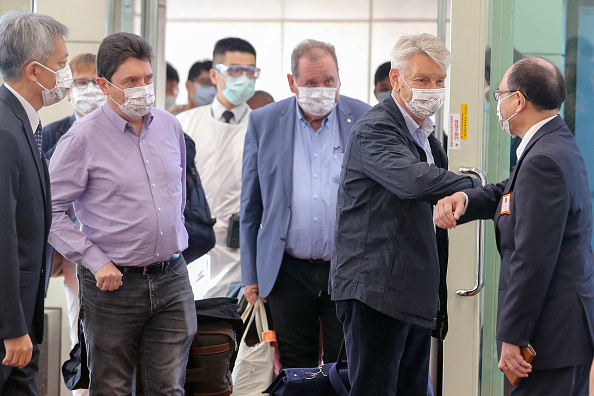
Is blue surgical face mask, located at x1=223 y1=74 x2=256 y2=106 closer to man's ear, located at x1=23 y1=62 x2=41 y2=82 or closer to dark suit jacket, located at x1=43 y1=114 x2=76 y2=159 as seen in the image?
dark suit jacket, located at x1=43 y1=114 x2=76 y2=159

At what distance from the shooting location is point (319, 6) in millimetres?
Result: 7121

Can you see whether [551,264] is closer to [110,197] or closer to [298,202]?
[298,202]

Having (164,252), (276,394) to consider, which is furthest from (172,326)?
(276,394)

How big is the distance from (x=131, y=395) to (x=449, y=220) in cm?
135

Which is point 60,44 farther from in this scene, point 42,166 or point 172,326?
point 172,326

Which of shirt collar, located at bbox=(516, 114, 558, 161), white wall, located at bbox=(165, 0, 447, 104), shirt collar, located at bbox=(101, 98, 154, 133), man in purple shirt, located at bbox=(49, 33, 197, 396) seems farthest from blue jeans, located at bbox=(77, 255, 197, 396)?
white wall, located at bbox=(165, 0, 447, 104)

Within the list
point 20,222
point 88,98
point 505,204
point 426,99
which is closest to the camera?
point 20,222

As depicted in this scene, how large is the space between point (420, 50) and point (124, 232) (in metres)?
1.27

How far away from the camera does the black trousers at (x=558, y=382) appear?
2422mm

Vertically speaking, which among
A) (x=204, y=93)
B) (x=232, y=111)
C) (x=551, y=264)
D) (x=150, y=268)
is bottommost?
(x=150, y=268)

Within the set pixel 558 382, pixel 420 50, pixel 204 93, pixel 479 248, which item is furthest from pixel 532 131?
pixel 204 93

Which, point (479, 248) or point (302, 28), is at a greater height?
point (302, 28)

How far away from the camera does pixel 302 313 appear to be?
347 cm

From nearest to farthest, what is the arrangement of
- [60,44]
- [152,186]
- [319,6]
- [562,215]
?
1. [562,215]
2. [60,44]
3. [152,186]
4. [319,6]
